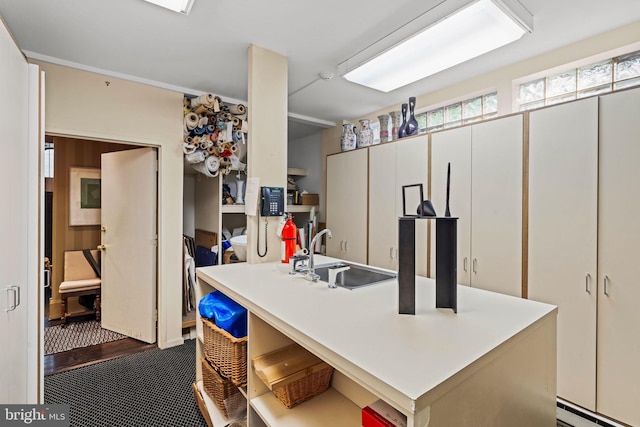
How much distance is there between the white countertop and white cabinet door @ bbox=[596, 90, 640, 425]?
3.42ft

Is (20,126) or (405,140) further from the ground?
(405,140)

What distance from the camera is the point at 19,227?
145cm

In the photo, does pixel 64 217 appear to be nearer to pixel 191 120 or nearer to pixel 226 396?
pixel 191 120

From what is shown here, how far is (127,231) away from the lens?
3.20 meters

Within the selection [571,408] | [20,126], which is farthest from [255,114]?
[571,408]

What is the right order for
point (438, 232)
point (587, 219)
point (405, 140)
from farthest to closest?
point (405, 140) < point (587, 219) < point (438, 232)

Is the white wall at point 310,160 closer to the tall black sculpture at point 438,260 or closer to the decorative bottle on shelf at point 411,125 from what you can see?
the decorative bottle on shelf at point 411,125

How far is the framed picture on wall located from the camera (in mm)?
3732

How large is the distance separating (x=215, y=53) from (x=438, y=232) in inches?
83.1

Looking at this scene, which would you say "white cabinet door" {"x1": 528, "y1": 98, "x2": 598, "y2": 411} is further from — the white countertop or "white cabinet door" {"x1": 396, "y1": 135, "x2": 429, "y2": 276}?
the white countertop

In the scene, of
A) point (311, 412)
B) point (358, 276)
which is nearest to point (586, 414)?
point (358, 276)

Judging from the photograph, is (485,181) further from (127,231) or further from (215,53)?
(127,231)

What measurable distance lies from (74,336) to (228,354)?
2.75 meters

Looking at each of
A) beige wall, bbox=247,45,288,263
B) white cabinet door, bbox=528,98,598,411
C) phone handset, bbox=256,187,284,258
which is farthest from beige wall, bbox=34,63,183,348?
white cabinet door, bbox=528,98,598,411
